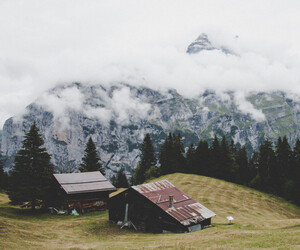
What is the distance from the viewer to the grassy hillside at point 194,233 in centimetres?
2344

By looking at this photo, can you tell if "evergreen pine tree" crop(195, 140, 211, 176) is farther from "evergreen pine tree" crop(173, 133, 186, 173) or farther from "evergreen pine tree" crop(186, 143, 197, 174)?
"evergreen pine tree" crop(173, 133, 186, 173)

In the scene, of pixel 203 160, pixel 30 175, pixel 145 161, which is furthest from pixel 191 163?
pixel 30 175

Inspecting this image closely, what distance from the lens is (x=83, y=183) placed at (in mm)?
55875

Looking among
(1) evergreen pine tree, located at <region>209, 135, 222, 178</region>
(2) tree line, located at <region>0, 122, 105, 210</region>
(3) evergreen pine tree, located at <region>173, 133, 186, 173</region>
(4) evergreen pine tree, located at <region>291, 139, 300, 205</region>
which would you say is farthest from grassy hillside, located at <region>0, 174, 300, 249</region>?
(3) evergreen pine tree, located at <region>173, 133, 186, 173</region>

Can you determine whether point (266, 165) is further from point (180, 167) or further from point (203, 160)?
point (180, 167)

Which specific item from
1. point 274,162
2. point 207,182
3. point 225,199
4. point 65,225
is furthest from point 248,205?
point 65,225

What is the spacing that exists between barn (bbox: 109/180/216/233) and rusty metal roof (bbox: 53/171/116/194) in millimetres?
11943

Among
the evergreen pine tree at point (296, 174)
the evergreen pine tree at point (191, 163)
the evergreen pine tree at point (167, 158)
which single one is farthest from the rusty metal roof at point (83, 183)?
the evergreen pine tree at point (296, 174)

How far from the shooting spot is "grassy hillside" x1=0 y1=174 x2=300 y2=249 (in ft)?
76.9

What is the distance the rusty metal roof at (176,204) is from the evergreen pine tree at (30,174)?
17.7 m

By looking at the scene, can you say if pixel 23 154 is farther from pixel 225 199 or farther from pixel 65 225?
pixel 225 199

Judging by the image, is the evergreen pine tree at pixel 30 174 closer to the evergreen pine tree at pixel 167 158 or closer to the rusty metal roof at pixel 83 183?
the rusty metal roof at pixel 83 183

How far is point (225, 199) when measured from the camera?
198 ft

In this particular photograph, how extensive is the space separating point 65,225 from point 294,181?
57045 mm
